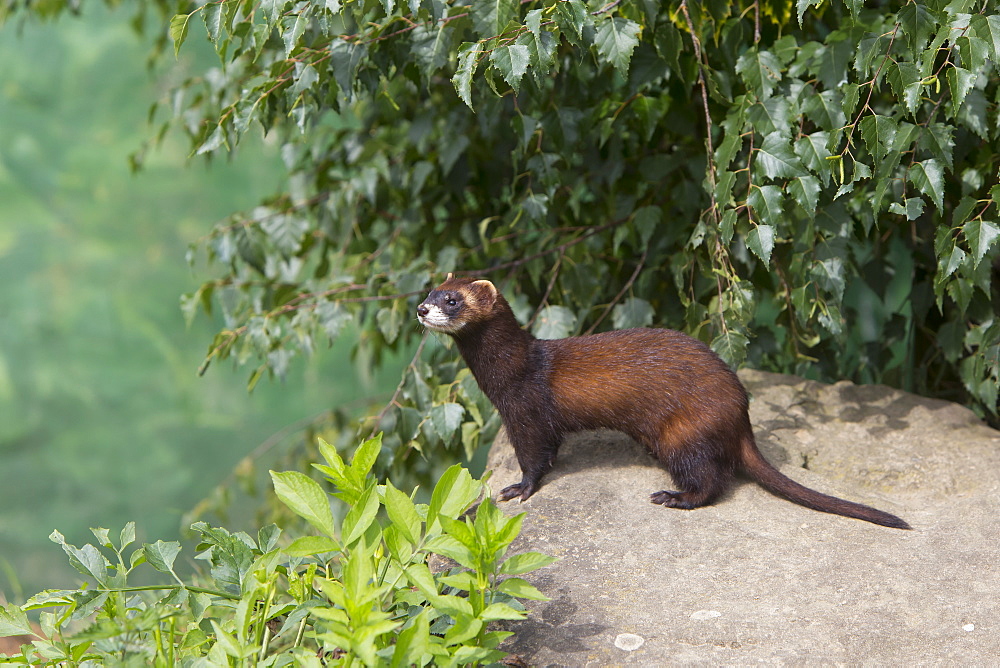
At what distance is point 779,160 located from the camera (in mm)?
3027

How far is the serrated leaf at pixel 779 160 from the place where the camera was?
3.02 meters

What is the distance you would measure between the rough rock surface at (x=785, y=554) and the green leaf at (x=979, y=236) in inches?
32.5

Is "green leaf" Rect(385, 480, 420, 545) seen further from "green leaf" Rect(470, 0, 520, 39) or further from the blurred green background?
the blurred green background

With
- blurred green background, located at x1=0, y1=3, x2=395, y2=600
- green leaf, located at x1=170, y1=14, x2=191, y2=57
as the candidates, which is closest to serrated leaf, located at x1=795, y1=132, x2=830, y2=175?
green leaf, located at x1=170, y1=14, x2=191, y2=57

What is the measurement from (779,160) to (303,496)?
182 centimetres

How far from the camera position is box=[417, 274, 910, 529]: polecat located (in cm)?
303

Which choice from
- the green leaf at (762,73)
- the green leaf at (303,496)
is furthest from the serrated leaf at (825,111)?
the green leaf at (303,496)

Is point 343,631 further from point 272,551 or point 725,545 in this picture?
Result: point 725,545

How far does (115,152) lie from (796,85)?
433 centimetres

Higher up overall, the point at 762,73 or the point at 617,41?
the point at 617,41

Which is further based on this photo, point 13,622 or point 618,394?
point 618,394

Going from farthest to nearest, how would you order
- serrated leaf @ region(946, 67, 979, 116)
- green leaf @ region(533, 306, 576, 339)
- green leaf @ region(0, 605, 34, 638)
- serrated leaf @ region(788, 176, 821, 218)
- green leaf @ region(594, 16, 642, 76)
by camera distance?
1. green leaf @ region(533, 306, 576, 339)
2. serrated leaf @ region(788, 176, 821, 218)
3. green leaf @ region(594, 16, 642, 76)
4. serrated leaf @ region(946, 67, 979, 116)
5. green leaf @ region(0, 605, 34, 638)

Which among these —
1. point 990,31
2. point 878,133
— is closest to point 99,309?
point 878,133

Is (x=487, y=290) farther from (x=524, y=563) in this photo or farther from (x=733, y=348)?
(x=524, y=563)
